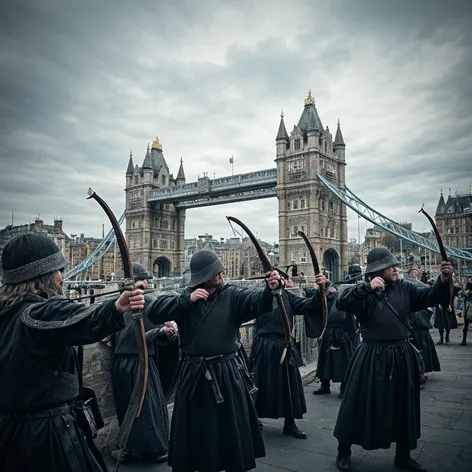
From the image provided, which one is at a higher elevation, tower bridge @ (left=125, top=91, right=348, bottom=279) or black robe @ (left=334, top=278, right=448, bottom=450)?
tower bridge @ (left=125, top=91, right=348, bottom=279)

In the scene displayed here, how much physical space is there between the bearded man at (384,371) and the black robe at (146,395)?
1779mm

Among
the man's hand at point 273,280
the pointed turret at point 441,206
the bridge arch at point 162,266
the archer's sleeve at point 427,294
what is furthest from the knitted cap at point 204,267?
the pointed turret at point 441,206

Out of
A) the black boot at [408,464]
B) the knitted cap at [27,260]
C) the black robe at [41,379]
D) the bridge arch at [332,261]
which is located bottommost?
the black boot at [408,464]

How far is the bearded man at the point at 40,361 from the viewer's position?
6.18 feet

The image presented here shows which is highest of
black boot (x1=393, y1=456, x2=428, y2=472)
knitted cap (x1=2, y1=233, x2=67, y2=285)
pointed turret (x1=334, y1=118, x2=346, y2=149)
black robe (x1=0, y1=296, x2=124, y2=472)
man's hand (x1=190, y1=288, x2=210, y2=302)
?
pointed turret (x1=334, y1=118, x2=346, y2=149)

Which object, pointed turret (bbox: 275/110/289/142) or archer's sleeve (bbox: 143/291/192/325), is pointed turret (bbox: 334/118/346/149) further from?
archer's sleeve (bbox: 143/291/192/325)

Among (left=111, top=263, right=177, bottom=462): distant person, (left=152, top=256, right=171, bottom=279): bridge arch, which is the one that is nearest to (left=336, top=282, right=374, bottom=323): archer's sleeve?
(left=111, top=263, right=177, bottom=462): distant person

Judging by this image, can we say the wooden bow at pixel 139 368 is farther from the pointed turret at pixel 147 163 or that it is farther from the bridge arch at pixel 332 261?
the pointed turret at pixel 147 163

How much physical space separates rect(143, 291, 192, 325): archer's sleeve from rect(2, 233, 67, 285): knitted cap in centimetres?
127

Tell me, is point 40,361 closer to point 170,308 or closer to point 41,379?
point 41,379

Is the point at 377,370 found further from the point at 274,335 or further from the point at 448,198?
the point at 448,198

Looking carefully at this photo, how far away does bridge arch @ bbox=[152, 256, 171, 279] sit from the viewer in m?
60.6

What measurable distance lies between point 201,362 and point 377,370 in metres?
1.76

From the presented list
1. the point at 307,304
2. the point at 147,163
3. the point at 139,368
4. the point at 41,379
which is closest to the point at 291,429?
the point at 307,304
